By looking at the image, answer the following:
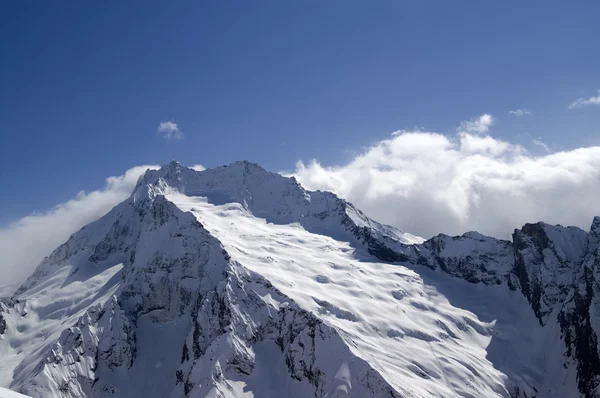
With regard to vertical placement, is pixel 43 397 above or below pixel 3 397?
below

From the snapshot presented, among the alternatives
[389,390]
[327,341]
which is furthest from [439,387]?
[327,341]

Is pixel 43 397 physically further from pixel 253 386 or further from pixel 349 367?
pixel 349 367

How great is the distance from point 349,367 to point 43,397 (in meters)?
125

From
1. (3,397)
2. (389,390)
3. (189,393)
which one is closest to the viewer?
(3,397)

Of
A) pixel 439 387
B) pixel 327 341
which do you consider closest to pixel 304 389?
pixel 327 341

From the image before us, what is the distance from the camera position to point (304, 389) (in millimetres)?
193750

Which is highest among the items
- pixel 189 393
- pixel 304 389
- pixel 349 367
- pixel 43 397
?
pixel 349 367

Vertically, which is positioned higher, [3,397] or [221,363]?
[3,397]

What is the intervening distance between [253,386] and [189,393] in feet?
83.5

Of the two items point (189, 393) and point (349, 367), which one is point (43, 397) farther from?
point (349, 367)

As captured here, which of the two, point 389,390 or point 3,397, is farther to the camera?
point 389,390

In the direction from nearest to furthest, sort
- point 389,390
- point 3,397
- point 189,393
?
Result: 1. point 3,397
2. point 389,390
3. point 189,393

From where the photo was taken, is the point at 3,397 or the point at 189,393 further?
the point at 189,393

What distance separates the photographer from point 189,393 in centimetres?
19288
